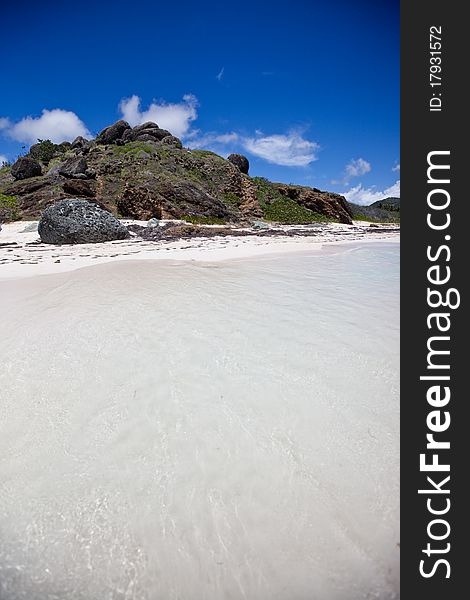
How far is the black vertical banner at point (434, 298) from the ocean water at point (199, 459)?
13 centimetres

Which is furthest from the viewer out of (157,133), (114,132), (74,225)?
(114,132)

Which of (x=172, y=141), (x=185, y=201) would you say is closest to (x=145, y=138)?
(x=172, y=141)

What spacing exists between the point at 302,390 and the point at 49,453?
154 cm

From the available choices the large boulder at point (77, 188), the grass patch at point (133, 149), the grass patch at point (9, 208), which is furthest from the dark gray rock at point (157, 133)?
the grass patch at point (9, 208)

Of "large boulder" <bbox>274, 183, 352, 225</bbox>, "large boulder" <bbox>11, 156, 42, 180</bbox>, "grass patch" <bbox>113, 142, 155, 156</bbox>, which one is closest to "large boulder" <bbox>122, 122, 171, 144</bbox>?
"grass patch" <bbox>113, 142, 155, 156</bbox>

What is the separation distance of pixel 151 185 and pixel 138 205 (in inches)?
129

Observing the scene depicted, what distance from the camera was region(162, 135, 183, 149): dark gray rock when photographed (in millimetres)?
37056

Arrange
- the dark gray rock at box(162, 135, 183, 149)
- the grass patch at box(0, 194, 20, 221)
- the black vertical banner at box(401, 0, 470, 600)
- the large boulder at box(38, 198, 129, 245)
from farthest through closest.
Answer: the dark gray rock at box(162, 135, 183, 149) < the grass patch at box(0, 194, 20, 221) < the large boulder at box(38, 198, 129, 245) < the black vertical banner at box(401, 0, 470, 600)

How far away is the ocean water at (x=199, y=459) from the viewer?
122 cm

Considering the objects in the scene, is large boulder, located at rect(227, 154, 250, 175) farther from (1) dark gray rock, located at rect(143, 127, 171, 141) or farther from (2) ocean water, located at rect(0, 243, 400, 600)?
(2) ocean water, located at rect(0, 243, 400, 600)

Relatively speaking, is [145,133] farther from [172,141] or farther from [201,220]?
[201,220]

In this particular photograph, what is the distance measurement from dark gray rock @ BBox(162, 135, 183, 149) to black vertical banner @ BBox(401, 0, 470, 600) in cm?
3848

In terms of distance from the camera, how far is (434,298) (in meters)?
2.00

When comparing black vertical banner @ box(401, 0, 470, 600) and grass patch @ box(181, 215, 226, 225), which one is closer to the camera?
black vertical banner @ box(401, 0, 470, 600)
